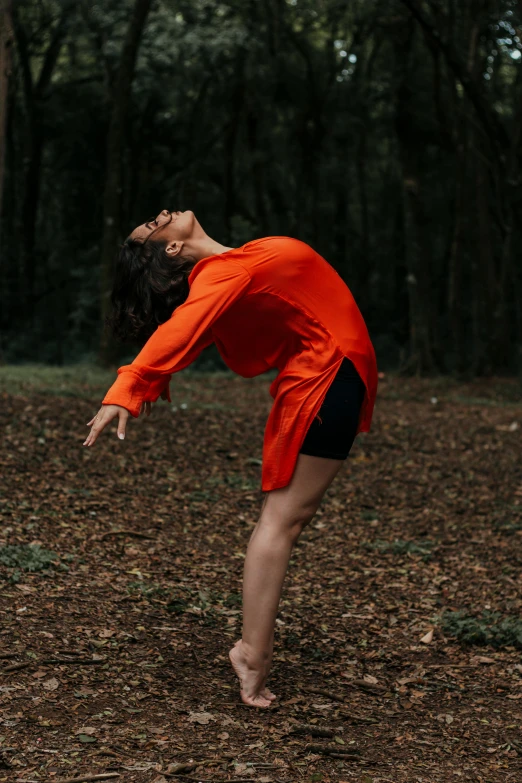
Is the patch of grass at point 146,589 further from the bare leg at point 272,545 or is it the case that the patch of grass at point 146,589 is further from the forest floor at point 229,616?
the bare leg at point 272,545

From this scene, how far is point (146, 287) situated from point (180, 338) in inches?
13.9

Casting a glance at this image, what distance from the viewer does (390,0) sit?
1672cm

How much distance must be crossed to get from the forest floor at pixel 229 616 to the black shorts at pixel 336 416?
1.01m

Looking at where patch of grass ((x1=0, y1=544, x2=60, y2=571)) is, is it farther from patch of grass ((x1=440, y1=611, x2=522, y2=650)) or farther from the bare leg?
patch of grass ((x1=440, y1=611, x2=522, y2=650))

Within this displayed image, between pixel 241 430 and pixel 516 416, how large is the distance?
446cm

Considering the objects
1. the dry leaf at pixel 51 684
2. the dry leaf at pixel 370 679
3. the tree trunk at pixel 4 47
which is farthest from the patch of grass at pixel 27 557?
the tree trunk at pixel 4 47

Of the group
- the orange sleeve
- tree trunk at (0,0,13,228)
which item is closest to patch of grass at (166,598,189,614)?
the orange sleeve

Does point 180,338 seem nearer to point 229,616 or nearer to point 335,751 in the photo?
point 335,751

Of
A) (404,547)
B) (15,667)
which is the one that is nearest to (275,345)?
(15,667)

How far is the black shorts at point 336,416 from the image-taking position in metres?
3.26

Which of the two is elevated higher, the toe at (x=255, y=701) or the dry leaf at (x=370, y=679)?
the toe at (x=255, y=701)

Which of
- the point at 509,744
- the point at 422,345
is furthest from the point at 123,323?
the point at 422,345

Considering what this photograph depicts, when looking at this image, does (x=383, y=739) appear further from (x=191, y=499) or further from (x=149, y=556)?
(x=191, y=499)

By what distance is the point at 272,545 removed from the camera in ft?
10.9
